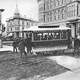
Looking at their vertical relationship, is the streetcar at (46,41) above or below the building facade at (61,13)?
below

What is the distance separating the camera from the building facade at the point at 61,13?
27.4 meters

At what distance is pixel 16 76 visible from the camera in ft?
24.3

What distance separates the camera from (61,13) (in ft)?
111

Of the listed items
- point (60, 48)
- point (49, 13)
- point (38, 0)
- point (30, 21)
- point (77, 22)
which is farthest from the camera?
point (30, 21)

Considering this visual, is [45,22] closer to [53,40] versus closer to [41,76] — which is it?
[53,40]

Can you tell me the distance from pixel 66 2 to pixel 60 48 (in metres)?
19.6

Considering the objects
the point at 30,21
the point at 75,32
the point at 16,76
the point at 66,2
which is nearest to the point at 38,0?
the point at 66,2

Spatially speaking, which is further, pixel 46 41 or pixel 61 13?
pixel 61 13

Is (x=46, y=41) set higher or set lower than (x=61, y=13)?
lower

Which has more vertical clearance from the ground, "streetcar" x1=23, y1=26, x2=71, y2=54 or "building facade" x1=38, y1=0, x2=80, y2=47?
"building facade" x1=38, y1=0, x2=80, y2=47

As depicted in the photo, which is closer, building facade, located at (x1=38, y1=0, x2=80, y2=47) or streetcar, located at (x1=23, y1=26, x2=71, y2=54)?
streetcar, located at (x1=23, y1=26, x2=71, y2=54)

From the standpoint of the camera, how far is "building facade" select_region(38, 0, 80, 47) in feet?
89.7

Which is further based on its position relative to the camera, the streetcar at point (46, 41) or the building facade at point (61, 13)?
the building facade at point (61, 13)

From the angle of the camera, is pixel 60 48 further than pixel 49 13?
No
